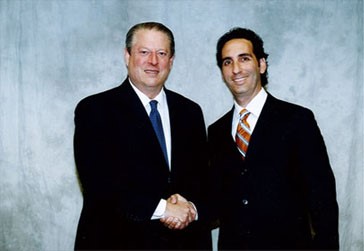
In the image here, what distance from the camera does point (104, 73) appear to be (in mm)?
2615

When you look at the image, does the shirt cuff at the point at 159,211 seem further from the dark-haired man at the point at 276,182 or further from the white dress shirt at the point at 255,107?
the white dress shirt at the point at 255,107

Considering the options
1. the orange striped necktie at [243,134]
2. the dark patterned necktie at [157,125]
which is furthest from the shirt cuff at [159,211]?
the orange striped necktie at [243,134]

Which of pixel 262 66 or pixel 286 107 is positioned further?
pixel 262 66

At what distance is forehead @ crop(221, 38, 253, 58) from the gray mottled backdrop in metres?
0.46

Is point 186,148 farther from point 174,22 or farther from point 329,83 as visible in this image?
point 329,83

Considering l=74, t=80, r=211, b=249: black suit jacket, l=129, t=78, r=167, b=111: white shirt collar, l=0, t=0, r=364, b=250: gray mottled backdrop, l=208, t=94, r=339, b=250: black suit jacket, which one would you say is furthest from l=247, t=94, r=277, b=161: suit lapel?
l=0, t=0, r=364, b=250: gray mottled backdrop

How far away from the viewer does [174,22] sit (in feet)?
8.57

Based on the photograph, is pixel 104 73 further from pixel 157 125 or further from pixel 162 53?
pixel 157 125

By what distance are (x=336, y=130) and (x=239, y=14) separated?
3.38 feet

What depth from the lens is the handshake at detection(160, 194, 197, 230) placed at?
1822mm

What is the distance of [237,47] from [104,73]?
96cm

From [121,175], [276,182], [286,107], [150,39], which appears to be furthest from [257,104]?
[121,175]

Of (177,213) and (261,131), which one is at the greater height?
(261,131)

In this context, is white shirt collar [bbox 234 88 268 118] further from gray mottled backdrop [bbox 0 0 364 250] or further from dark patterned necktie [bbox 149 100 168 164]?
gray mottled backdrop [bbox 0 0 364 250]
